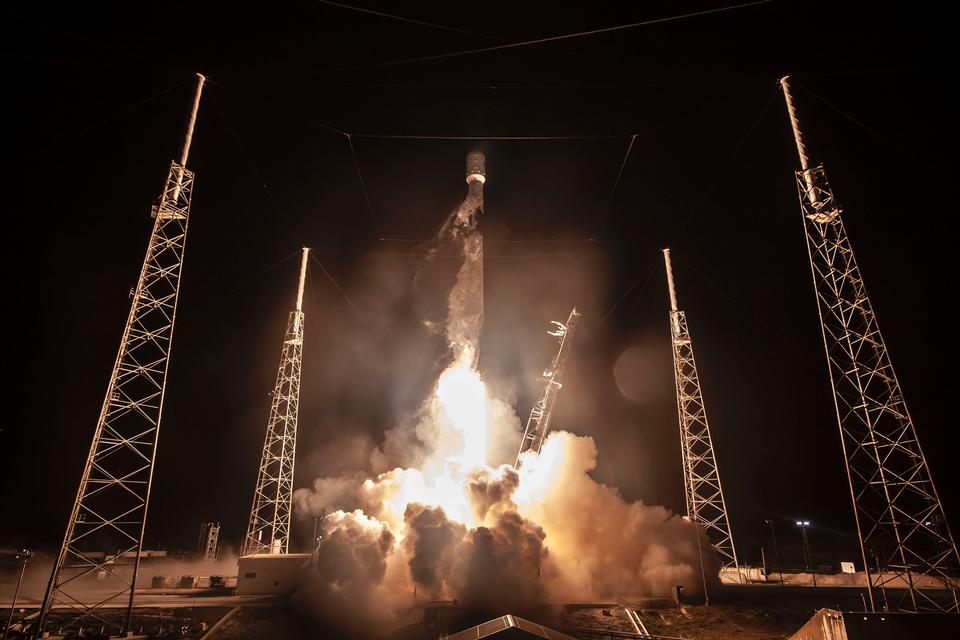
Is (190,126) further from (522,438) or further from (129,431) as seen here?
(129,431)

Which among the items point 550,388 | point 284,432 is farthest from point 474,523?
point 284,432

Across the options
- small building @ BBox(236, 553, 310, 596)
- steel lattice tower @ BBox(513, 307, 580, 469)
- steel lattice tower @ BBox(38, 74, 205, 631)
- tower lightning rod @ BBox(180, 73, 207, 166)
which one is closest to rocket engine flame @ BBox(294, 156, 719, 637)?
steel lattice tower @ BBox(513, 307, 580, 469)

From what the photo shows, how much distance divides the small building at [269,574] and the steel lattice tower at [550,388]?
16946mm

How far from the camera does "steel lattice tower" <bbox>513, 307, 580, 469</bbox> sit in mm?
42219

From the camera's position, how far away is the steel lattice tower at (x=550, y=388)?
139 feet

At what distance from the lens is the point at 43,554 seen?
1886 inches

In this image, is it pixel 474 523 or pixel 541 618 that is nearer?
pixel 541 618

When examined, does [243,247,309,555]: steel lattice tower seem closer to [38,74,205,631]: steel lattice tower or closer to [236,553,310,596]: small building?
[236,553,310,596]: small building

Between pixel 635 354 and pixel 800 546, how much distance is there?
28.7m

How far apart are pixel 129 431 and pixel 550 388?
3466 cm

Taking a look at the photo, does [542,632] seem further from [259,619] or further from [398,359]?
[398,359]

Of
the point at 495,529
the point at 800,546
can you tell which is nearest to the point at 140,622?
the point at 495,529

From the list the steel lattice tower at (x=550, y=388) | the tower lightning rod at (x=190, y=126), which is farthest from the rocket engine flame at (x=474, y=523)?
the tower lightning rod at (x=190, y=126)

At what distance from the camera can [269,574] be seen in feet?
104
